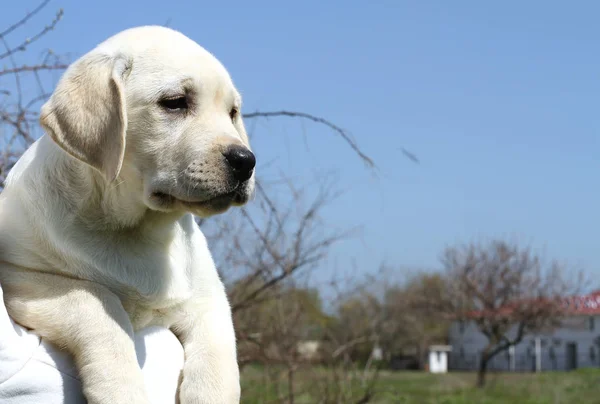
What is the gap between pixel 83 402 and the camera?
2.26m

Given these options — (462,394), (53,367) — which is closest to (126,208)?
(53,367)

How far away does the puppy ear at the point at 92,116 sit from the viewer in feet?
7.91

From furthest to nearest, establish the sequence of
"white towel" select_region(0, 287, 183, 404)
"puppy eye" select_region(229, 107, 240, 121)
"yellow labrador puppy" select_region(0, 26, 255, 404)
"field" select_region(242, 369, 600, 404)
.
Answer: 1. "field" select_region(242, 369, 600, 404)
2. "puppy eye" select_region(229, 107, 240, 121)
3. "yellow labrador puppy" select_region(0, 26, 255, 404)
4. "white towel" select_region(0, 287, 183, 404)

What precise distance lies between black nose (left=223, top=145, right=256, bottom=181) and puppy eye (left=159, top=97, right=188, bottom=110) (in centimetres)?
24

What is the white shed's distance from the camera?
59.8 meters

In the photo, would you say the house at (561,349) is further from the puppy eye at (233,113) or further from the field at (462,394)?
the puppy eye at (233,113)

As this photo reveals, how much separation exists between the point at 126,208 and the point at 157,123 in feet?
0.93

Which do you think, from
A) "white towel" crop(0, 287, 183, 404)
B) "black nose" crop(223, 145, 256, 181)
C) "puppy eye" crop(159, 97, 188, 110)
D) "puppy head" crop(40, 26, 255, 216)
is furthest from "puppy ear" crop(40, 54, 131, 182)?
"white towel" crop(0, 287, 183, 404)

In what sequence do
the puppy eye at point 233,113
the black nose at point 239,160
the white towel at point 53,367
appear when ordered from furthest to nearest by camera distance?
the puppy eye at point 233,113
the black nose at point 239,160
the white towel at point 53,367

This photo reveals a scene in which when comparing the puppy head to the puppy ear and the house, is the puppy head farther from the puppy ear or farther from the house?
the house

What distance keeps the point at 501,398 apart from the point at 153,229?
25.0 m

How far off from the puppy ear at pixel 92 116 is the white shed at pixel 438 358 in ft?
192

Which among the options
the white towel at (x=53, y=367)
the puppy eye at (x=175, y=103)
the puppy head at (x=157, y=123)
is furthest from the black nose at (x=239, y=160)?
the white towel at (x=53, y=367)

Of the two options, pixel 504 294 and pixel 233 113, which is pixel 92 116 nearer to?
pixel 233 113
